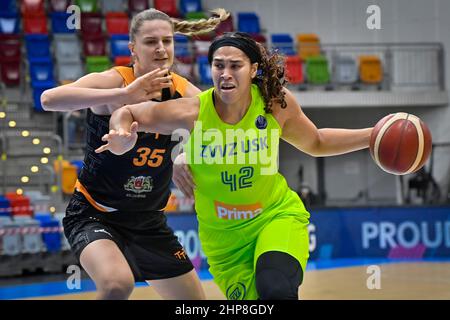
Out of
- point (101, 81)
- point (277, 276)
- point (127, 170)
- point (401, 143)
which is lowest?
point (277, 276)

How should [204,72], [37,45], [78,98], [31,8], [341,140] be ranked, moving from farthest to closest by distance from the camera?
1. [31,8]
2. [37,45]
3. [204,72]
4. [341,140]
5. [78,98]

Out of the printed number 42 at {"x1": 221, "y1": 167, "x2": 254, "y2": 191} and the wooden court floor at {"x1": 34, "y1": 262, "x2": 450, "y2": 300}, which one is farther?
the wooden court floor at {"x1": 34, "y1": 262, "x2": 450, "y2": 300}

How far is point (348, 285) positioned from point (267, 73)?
5187 millimetres

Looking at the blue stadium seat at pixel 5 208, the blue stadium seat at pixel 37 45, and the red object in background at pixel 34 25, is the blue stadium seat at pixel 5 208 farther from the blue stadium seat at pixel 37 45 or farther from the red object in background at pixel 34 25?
the red object in background at pixel 34 25

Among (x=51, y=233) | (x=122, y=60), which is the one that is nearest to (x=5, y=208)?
(x=51, y=233)

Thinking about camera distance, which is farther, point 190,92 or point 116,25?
point 116,25

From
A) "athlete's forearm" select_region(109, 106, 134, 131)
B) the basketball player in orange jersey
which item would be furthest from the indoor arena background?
"athlete's forearm" select_region(109, 106, 134, 131)

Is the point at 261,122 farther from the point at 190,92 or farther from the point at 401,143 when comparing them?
the point at 401,143

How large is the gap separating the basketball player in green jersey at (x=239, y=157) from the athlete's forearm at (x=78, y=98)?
11 centimetres

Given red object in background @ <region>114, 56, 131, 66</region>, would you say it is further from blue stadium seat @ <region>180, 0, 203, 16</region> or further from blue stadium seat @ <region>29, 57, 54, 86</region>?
blue stadium seat @ <region>180, 0, 203, 16</region>

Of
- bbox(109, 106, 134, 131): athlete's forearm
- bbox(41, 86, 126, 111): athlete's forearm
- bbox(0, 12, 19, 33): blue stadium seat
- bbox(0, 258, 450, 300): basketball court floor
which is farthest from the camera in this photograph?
bbox(0, 12, 19, 33): blue stadium seat

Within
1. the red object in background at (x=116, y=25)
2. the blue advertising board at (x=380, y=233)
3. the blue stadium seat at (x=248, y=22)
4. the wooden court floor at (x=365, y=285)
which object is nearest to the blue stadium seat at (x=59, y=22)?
the red object in background at (x=116, y=25)

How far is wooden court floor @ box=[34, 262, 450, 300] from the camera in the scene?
26.3ft

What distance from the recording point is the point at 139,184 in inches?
176
